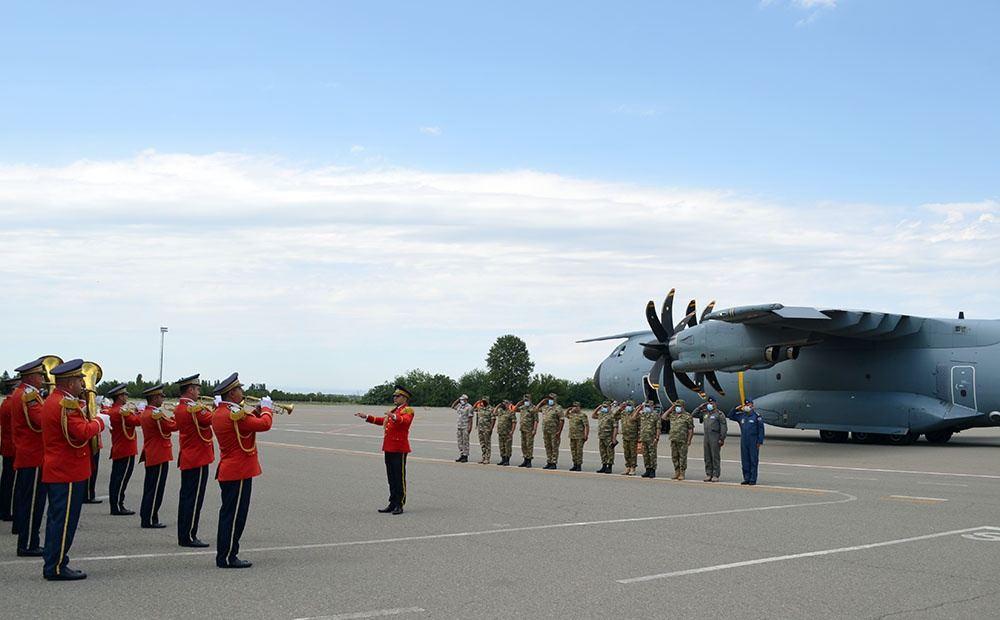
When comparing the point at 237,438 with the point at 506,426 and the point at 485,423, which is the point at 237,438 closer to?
the point at 506,426

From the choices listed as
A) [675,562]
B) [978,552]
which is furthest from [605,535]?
[978,552]

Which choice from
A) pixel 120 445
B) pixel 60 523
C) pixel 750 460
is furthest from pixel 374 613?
pixel 750 460

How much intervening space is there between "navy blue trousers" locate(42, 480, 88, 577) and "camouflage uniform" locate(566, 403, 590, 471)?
1258 centimetres

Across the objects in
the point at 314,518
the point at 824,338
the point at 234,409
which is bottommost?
the point at 314,518

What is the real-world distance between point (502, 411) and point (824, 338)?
460 inches

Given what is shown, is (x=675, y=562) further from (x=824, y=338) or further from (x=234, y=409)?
(x=824, y=338)

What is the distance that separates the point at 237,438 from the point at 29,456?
265 centimetres

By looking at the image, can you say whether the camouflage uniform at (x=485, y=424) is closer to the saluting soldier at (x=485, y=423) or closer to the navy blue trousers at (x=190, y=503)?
the saluting soldier at (x=485, y=423)

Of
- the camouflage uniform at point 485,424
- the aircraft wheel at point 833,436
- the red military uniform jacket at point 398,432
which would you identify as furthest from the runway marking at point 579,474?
the aircraft wheel at point 833,436

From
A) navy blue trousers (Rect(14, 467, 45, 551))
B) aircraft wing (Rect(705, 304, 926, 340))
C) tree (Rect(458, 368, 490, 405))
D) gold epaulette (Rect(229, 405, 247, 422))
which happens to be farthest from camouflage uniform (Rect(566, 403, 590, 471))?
tree (Rect(458, 368, 490, 405))

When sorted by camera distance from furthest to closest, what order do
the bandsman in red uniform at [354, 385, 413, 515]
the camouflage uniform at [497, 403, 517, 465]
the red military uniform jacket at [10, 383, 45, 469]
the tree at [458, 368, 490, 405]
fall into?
the tree at [458, 368, 490, 405] < the camouflage uniform at [497, 403, 517, 465] < the bandsman in red uniform at [354, 385, 413, 515] < the red military uniform jacket at [10, 383, 45, 469]

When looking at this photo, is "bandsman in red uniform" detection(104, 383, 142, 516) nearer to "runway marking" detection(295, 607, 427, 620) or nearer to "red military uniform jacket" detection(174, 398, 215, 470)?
"red military uniform jacket" detection(174, 398, 215, 470)

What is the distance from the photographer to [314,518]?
12.3m

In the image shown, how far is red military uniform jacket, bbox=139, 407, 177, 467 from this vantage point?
12.2 meters
